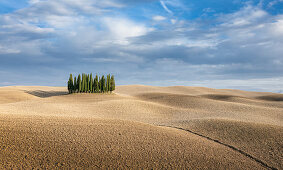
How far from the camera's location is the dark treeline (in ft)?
120

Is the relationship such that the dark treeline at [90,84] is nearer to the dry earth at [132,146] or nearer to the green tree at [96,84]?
the green tree at [96,84]

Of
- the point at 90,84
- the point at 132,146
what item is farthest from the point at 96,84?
the point at 132,146

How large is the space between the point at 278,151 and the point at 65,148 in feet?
28.2

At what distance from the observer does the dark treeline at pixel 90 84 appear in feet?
120

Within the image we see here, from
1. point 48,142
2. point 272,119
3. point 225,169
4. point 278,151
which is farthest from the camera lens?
point 272,119

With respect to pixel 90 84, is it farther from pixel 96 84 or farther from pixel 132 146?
pixel 132 146

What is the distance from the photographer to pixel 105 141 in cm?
903

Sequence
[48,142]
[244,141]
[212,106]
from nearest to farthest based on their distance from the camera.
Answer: [48,142]
[244,141]
[212,106]

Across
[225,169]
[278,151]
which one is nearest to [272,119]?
[278,151]

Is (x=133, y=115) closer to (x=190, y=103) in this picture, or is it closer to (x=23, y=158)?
(x=190, y=103)

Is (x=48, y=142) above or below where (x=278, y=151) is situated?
above

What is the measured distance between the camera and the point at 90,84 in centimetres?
3716

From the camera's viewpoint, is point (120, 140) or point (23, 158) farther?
point (120, 140)

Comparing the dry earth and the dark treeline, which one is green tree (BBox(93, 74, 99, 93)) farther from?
the dry earth
